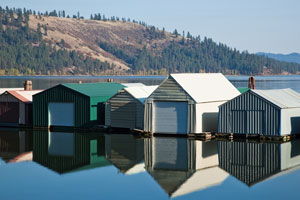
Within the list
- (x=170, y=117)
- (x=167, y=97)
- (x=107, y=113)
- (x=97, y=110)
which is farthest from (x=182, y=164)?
(x=97, y=110)

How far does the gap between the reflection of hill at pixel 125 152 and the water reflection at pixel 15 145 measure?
4.84 meters

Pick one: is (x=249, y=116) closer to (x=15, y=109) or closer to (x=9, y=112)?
(x=15, y=109)

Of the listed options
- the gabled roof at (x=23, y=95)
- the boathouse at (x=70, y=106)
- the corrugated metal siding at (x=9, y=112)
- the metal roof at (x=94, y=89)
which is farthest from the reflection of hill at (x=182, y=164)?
the corrugated metal siding at (x=9, y=112)

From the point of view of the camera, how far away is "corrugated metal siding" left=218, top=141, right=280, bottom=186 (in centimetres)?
2816

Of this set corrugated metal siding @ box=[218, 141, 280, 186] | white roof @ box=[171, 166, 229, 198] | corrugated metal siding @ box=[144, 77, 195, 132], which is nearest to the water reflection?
corrugated metal siding @ box=[144, 77, 195, 132]

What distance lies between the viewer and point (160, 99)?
4238cm

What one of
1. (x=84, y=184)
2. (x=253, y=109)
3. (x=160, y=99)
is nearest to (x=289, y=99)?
(x=253, y=109)

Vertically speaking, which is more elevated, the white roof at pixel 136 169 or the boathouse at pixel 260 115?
the boathouse at pixel 260 115

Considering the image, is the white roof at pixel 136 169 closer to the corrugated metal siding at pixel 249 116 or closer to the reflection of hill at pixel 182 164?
the reflection of hill at pixel 182 164

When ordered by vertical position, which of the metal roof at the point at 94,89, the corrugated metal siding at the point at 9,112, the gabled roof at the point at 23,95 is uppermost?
the metal roof at the point at 94,89

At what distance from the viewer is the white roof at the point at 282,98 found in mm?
39469

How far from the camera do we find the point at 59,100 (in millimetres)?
47438

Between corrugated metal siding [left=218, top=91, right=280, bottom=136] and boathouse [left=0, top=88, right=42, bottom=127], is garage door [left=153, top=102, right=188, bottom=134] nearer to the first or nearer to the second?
corrugated metal siding [left=218, top=91, right=280, bottom=136]

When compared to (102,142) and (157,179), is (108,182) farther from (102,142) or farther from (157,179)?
(102,142)
